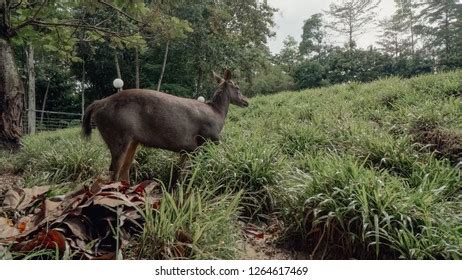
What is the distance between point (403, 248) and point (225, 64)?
16175mm

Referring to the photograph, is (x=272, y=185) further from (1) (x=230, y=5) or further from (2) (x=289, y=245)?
(1) (x=230, y=5)

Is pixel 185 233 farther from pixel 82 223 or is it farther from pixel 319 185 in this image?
pixel 319 185

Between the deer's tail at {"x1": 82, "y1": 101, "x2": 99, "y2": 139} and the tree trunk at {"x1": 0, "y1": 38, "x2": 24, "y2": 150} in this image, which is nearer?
the deer's tail at {"x1": 82, "y1": 101, "x2": 99, "y2": 139}

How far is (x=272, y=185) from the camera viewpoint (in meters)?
3.67

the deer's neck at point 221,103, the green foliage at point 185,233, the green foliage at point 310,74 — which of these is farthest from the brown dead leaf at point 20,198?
the green foliage at point 310,74

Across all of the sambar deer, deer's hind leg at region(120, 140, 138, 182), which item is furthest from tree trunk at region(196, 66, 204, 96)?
deer's hind leg at region(120, 140, 138, 182)

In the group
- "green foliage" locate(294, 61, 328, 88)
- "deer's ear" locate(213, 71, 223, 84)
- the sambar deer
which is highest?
"green foliage" locate(294, 61, 328, 88)

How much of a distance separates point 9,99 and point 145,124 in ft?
10.0

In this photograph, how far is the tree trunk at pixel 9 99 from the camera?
19.9 ft

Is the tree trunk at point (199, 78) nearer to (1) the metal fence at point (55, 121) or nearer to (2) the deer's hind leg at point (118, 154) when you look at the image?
(1) the metal fence at point (55, 121)

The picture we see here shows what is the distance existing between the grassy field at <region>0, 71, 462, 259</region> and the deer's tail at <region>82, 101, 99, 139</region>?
0.55 meters

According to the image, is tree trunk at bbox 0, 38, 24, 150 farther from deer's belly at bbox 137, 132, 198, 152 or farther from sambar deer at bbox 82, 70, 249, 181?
deer's belly at bbox 137, 132, 198, 152

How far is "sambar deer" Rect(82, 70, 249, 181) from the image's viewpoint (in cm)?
426

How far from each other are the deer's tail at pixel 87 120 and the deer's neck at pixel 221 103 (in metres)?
1.55
